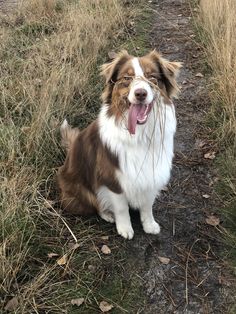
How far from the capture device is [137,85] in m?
2.56

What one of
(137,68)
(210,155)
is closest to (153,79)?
(137,68)

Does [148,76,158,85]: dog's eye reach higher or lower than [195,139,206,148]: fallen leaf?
higher

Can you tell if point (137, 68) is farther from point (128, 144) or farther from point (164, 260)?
point (164, 260)

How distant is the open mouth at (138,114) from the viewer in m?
2.65

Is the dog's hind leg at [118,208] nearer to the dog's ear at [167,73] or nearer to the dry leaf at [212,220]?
the dry leaf at [212,220]

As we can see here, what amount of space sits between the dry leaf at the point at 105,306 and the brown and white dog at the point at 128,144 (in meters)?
0.60

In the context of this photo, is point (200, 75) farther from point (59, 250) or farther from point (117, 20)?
point (59, 250)

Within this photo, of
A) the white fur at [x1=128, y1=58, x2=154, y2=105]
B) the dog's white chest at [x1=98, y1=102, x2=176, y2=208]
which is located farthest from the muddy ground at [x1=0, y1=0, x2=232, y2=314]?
the white fur at [x1=128, y1=58, x2=154, y2=105]

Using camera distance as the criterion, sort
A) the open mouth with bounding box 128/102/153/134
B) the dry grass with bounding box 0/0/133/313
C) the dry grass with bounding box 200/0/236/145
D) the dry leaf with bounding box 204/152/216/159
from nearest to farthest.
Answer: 1. the open mouth with bounding box 128/102/153/134
2. the dry grass with bounding box 0/0/133/313
3. the dry leaf with bounding box 204/152/216/159
4. the dry grass with bounding box 200/0/236/145

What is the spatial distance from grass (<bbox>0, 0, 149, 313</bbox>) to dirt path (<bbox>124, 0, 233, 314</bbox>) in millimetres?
167

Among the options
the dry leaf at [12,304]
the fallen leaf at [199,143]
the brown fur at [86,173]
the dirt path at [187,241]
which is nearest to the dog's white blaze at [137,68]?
the brown fur at [86,173]

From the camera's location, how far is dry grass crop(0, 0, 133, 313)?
275 cm

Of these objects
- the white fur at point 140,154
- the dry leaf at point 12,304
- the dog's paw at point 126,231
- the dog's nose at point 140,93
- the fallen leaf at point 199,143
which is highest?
the dog's nose at point 140,93

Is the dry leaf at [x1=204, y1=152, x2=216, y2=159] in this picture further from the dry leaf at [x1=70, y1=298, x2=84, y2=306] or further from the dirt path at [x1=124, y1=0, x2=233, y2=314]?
the dry leaf at [x1=70, y1=298, x2=84, y2=306]
